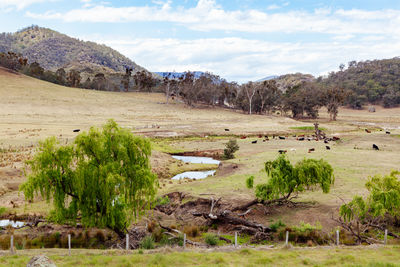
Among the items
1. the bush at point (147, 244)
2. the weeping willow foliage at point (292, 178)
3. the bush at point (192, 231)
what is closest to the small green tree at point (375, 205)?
the weeping willow foliage at point (292, 178)

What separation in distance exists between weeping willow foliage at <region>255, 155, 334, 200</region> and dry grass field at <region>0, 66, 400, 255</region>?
1.48 meters

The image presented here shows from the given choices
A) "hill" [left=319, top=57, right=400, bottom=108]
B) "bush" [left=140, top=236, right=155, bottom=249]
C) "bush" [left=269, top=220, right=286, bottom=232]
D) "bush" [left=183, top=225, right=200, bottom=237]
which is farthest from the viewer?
"hill" [left=319, top=57, right=400, bottom=108]

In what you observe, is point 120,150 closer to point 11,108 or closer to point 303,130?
point 303,130

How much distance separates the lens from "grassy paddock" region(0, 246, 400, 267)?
15.8 metres

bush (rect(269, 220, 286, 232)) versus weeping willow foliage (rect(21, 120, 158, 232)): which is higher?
weeping willow foliage (rect(21, 120, 158, 232))

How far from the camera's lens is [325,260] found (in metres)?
16.4

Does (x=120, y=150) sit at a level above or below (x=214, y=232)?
above

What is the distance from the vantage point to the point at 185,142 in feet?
213

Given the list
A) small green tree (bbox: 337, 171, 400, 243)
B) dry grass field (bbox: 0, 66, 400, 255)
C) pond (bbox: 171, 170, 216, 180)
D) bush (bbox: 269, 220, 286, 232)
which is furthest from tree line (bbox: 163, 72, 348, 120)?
small green tree (bbox: 337, 171, 400, 243)

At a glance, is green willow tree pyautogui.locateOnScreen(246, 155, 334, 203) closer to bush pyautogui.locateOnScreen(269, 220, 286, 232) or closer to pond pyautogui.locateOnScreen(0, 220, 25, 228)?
bush pyautogui.locateOnScreen(269, 220, 286, 232)

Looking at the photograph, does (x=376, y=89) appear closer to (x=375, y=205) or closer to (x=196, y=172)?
(x=196, y=172)

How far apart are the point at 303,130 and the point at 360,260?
78730mm

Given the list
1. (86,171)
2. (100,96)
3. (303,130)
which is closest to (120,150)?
(86,171)

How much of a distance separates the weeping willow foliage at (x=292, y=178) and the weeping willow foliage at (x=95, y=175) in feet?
32.6
